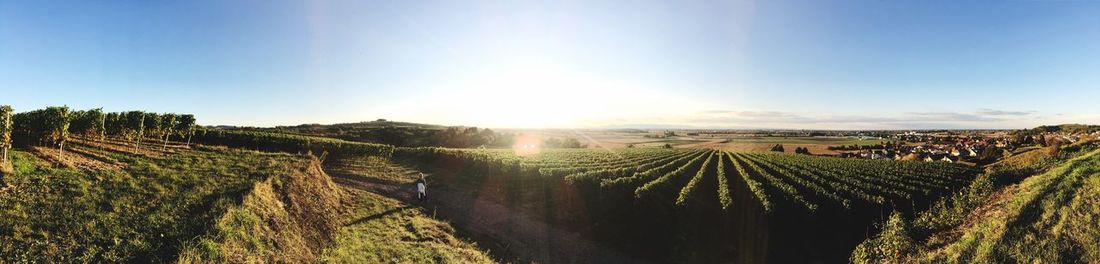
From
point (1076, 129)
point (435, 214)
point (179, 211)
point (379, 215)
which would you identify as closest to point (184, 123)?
point (379, 215)

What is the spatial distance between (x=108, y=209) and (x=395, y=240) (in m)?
8.66

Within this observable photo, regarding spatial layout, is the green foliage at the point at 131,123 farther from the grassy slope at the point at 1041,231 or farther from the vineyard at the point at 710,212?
the grassy slope at the point at 1041,231

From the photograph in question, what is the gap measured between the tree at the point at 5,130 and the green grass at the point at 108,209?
50cm

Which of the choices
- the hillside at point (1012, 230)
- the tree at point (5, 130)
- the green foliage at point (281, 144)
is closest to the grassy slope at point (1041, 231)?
the hillside at point (1012, 230)

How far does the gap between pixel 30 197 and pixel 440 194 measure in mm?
19025

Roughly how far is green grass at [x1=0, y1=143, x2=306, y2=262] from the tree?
1.62 feet

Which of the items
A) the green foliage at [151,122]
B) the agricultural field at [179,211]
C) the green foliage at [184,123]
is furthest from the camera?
the green foliage at [184,123]

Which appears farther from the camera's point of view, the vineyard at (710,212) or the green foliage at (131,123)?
the green foliage at (131,123)

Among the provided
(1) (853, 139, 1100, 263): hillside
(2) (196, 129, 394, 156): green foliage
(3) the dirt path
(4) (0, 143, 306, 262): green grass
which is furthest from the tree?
(2) (196, 129, 394, 156): green foliage

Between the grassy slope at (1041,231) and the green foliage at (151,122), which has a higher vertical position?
the green foliage at (151,122)

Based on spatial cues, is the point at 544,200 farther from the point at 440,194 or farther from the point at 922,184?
the point at 922,184

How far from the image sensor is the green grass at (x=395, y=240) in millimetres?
15281

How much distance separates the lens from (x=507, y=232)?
2150 centimetres

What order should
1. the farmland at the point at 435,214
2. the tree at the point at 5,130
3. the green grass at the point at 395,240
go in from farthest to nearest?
the tree at the point at 5,130
the green grass at the point at 395,240
the farmland at the point at 435,214
